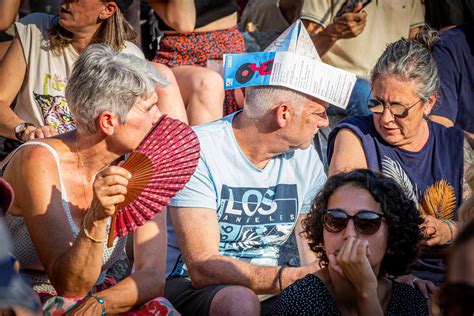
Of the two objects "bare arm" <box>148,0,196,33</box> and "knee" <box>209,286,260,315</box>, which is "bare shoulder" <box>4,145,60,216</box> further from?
"bare arm" <box>148,0,196,33</box>

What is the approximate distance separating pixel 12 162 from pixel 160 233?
712mm

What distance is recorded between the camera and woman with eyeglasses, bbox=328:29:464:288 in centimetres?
450

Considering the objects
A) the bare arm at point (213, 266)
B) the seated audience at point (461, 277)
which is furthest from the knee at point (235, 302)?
the seated audience at point (461, 277)

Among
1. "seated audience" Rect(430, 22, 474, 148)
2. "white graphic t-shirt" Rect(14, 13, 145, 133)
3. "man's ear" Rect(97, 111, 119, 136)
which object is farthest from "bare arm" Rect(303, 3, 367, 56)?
"man's ear" Rect(97, 111, 119, 136)

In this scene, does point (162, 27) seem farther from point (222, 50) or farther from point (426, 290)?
point (426, 290)

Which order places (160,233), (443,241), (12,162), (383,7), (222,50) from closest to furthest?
1. (12,162)
2. (160,233)
3. (443,241)
4. (222,50)
5. (383,7)

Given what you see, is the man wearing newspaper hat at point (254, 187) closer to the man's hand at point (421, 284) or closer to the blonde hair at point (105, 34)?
the man's hand at point (421, 284)

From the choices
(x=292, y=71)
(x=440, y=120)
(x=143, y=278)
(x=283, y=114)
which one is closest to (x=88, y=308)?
(x=143, y=278)

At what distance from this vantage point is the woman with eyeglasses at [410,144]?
14.8 feet

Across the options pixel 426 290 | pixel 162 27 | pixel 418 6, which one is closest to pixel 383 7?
pixel 418 6

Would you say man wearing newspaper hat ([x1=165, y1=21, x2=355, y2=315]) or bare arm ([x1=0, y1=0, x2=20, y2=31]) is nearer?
man wearing newspaper hat ([x1=165, y1=21, x2=355, y2=315])

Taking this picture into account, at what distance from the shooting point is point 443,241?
14.3 ft

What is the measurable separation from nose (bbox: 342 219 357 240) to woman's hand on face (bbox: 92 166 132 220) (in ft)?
2.85

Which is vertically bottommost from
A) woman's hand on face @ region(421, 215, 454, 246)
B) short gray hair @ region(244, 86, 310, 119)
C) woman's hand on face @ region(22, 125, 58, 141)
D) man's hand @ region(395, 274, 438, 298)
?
man's hand @ region(395, 274, 438, 298)
